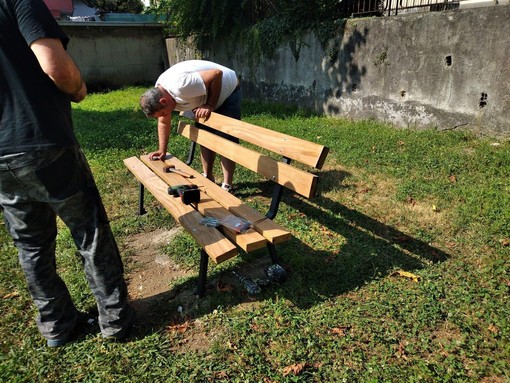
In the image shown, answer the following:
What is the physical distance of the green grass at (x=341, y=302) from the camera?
7.18 feet

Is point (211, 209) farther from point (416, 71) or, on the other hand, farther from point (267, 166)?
point (416, 71)

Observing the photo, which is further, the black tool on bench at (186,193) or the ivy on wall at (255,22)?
the ivy on wall at (255,22)

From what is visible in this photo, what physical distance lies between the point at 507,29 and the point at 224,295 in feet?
16.7

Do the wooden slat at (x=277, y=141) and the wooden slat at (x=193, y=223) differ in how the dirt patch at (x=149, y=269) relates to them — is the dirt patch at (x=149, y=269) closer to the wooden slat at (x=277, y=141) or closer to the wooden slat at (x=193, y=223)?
the wooden slat at (x=193, y=223)

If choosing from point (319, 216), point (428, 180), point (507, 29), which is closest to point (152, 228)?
point (319, 216)

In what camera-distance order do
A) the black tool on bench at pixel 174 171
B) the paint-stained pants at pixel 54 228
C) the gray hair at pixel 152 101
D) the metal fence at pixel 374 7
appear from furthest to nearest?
the metal fence at pixel 374 7, the black tool on bench at pixel 174 171, the gray hair at pixel 152 101, the paint-stained pants at pixel 54 228

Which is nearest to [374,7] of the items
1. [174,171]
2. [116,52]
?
[174,171]

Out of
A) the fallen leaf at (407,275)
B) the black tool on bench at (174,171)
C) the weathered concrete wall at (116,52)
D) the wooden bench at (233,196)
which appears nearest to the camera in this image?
the wooden bench at (233,196)

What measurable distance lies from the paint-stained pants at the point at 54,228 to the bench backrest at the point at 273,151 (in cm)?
125

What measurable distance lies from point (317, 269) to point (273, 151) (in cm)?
102

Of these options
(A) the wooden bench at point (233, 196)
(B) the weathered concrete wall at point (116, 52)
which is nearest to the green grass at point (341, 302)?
(A) the wooden bench at point (233, 196)

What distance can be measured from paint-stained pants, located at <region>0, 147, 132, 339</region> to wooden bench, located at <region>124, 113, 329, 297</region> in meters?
0.60

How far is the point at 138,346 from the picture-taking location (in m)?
2.37

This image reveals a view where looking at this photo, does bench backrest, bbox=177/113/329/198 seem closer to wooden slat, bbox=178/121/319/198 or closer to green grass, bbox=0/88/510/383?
wooden slat, bbox=178/121/319/198
